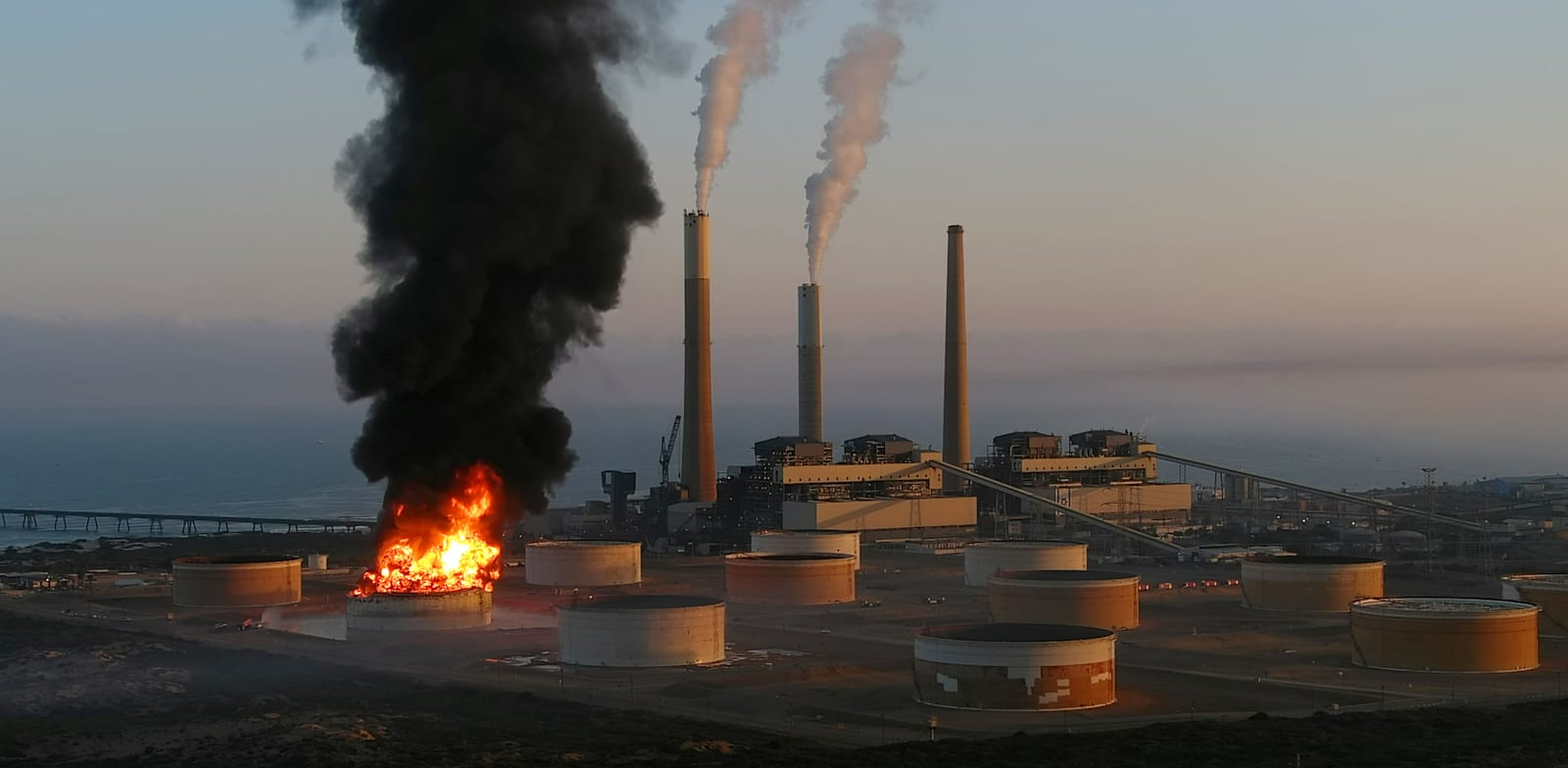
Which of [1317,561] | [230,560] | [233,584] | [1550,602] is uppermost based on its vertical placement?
[230,560]

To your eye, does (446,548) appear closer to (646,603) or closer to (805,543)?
(646,603)

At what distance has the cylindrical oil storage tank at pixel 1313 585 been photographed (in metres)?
81.6

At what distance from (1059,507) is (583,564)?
129 feet

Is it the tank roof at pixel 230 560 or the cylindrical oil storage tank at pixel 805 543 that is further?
the cylindrical oil storage tank at pixel 805 543

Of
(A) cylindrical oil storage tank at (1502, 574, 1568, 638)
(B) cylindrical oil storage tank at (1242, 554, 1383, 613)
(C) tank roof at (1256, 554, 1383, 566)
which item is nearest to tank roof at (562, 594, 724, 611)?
(B) cylindrical oil storage tank at (1242, 554, 1383, 613)

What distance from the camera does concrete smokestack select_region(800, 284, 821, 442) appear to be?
131125mm

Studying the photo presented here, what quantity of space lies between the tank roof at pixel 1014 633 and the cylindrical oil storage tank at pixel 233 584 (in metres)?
41.9

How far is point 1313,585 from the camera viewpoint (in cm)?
8175

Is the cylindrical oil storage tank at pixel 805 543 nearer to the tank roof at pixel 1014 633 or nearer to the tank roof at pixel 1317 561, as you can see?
the tank roof at pixel 1317 561

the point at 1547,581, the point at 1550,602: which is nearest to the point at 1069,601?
the point at 1550,602

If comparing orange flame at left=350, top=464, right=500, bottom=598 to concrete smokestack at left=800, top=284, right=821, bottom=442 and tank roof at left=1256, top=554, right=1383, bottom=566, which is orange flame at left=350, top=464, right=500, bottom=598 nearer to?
tank roof at left=1256, top=554, right=1383, bottom=566

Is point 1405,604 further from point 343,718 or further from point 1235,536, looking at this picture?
point 1235,536

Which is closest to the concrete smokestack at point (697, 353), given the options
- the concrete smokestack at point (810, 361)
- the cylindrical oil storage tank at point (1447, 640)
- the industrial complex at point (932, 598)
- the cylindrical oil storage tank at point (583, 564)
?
the industrial complex at point (932, 598)

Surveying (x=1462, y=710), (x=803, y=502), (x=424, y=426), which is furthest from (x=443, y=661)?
(x=803, y=502)
